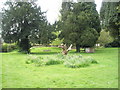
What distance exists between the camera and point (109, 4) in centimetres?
866

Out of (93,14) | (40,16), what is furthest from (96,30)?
(40,16)

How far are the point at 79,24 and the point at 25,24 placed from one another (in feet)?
12.8

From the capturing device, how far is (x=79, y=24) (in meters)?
13.3

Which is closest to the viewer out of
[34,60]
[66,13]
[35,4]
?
[34,60]

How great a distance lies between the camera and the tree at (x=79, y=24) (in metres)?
12.9

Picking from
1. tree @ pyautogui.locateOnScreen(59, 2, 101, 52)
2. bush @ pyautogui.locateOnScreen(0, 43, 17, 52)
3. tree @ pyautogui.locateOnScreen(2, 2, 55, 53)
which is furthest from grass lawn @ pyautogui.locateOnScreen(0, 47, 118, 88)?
bush @ pyautogui.locateOnScreen(0, 43, 17, 52)

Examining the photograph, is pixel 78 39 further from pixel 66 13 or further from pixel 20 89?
pixel 20 89

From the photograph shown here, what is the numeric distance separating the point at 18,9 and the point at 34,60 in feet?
21.7

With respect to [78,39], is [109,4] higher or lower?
higher

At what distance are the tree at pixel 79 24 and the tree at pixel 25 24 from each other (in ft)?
4.76

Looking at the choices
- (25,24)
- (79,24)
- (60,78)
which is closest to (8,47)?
(25,24)

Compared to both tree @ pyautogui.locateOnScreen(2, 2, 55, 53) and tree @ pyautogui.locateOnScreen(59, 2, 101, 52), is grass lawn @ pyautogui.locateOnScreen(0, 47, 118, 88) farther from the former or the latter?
tree @ pyautogui.locateOnScreen(59, 2, 101, 52)

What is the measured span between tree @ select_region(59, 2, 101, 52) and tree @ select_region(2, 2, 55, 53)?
1.45 meters

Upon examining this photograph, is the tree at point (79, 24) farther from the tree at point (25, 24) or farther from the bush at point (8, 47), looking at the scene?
the bush at point (8, 47)
